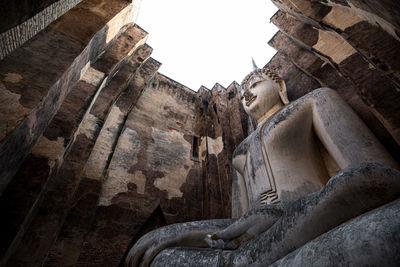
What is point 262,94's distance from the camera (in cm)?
316

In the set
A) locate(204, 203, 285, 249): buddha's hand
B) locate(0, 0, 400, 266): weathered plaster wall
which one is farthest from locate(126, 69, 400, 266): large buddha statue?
locate(0, 0, 400, 266): weathered plaster wall

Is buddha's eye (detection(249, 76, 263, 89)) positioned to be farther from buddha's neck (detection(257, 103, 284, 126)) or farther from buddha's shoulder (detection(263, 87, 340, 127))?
buddha's shoulder (detection(263, 87, 340, 127))

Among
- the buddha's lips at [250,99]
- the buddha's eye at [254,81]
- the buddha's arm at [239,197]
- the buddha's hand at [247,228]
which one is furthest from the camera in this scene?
the buddha's eye at [254,81]

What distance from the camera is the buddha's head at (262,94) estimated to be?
10.3ft

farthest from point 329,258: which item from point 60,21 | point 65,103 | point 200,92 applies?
point 200,92

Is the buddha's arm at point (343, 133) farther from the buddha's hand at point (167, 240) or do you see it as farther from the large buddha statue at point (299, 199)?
the buddha's hand at point (167, 240)

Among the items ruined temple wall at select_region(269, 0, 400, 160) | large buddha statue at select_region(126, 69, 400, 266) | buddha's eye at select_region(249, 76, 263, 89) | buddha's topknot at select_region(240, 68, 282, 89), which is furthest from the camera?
buddha's topknot at select_region(240, 68, 282, 89)

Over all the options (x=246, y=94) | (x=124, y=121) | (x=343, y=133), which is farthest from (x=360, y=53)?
(x=124, y=121)

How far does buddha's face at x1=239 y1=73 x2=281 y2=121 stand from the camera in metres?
3.14

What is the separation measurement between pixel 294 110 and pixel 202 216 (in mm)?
3907

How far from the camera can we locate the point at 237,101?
6.16m

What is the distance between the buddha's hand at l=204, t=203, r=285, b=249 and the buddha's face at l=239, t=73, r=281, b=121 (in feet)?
6.31

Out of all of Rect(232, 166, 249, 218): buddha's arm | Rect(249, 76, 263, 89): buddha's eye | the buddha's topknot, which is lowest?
Rect(232, 166, 249, 218): buddha's arm

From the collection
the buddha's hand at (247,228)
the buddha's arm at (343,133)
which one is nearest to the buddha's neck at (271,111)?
the buddha's arm at (343,133)
